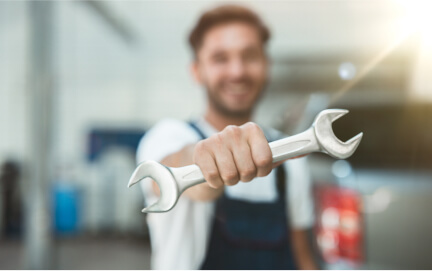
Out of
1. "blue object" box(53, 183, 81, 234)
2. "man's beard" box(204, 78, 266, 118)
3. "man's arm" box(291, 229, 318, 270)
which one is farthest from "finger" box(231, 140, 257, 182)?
"blue object" box(53, 183, 81, 234)

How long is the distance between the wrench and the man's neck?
0.25 m

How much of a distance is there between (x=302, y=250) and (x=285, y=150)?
75cm

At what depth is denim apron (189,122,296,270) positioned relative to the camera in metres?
0.88

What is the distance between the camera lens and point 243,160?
1.66 feet

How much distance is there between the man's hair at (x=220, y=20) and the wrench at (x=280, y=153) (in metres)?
0.42

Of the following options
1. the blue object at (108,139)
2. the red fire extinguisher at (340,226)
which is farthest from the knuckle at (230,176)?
the blue object at (108,139)

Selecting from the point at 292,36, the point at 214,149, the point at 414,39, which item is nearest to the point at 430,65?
the point at 414,39

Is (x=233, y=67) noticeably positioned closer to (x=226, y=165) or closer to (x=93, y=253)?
(x=226, y=165)

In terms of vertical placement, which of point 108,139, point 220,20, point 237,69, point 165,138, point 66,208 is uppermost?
point 108,139

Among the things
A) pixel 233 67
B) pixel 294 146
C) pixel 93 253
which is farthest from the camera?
pixel 93 253

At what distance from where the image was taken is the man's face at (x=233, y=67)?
836mm

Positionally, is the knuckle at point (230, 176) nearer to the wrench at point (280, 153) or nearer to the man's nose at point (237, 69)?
the wrench at point (280, 153)

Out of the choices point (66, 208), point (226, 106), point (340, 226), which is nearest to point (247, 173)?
point (226, 106)

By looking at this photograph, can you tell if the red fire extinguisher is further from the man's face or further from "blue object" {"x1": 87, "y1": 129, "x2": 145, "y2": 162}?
"blue object" {"x1": 87, "y1": 129, "x2": 145, "y2": 162}
